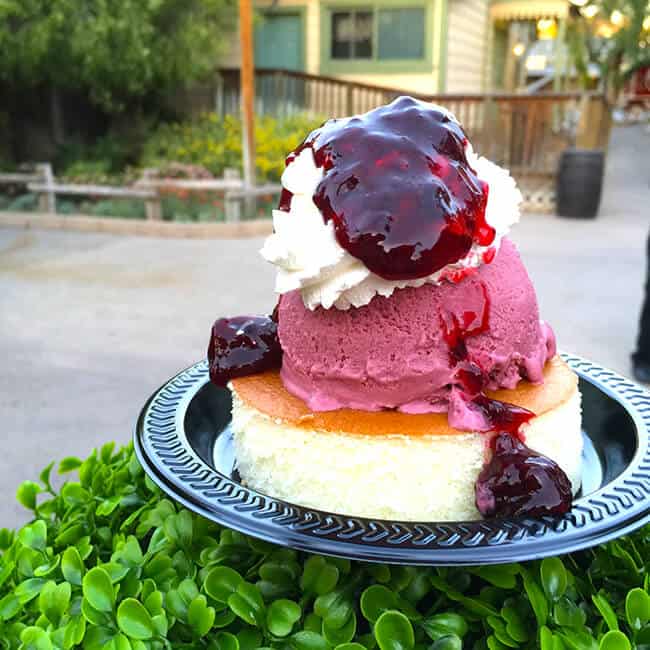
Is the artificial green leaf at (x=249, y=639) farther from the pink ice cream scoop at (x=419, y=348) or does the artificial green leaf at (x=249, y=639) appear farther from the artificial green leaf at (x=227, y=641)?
the pink ice cream scoop at (x=419, y=348)

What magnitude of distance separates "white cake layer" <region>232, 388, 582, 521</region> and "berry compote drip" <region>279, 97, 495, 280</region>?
1.06ft

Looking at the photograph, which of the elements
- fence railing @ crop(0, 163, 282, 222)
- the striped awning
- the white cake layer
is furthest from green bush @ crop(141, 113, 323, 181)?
the white cake layer

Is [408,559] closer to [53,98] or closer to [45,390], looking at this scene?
[45,390]

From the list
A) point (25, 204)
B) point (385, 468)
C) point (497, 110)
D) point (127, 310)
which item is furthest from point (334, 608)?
point (497, 110)

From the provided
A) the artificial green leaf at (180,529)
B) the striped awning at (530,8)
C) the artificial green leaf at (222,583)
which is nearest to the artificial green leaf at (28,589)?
the artificial green leaf at (180,529)

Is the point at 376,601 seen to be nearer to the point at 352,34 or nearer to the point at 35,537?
the point at 35,537

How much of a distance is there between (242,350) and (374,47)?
12388 millimetres

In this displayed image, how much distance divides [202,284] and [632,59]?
58.5 feet

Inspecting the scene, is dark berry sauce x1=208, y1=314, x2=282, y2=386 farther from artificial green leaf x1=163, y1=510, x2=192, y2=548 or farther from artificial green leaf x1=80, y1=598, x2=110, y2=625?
artificial green leaf x1=80, y1=598, x2=110, y2=625

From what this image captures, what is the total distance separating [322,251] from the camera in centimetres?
131

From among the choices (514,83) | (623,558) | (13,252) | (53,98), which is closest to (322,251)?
(623,558)

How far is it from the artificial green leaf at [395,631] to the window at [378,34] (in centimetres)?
1279

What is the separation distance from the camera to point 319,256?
1.30 m

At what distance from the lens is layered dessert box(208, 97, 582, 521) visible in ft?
4.11
